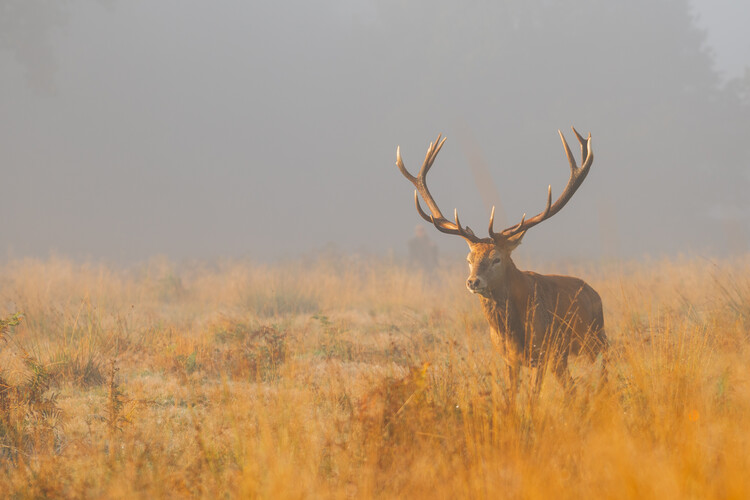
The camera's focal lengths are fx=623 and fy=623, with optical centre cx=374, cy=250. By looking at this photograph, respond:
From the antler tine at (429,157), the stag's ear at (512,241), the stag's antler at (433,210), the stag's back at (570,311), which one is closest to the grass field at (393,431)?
the stag's back at (570,311)

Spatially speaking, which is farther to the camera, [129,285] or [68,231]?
[68,231]

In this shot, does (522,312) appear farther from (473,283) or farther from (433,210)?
(433,210)

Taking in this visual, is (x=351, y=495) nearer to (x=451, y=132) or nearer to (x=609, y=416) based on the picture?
(x=609, y=416)

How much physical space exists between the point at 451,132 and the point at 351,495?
58065 millimetres

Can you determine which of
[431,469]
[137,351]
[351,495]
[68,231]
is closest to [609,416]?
[431,469]

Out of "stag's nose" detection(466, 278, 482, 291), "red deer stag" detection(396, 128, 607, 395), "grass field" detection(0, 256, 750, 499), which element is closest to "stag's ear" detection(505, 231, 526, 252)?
"red deer stag" detection(396, 128, 607, 395)

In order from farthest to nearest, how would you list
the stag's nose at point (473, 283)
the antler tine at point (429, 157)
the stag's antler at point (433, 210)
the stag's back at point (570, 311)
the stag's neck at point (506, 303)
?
the antler tine at point (429, 157)
the stag's antler at point (433, 210)
the stag's back at point (570, 311)
the stag's neck at point (506, 303)
the stag's nose at point (473, 283)

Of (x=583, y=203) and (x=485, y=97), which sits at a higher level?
(x=485, y=97)

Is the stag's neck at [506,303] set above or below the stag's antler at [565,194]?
below

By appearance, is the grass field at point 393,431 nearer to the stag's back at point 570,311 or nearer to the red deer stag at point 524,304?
the red deer stag at point 524,304

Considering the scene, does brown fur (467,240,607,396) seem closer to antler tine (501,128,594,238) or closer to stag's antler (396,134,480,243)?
antler tine (501,128,594,238)

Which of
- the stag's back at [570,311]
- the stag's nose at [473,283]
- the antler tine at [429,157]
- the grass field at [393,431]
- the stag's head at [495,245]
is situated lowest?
the grass field at [393,431]

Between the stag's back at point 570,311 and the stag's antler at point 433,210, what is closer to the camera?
the stag's back at point 570,311

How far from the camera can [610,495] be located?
8.29ft
